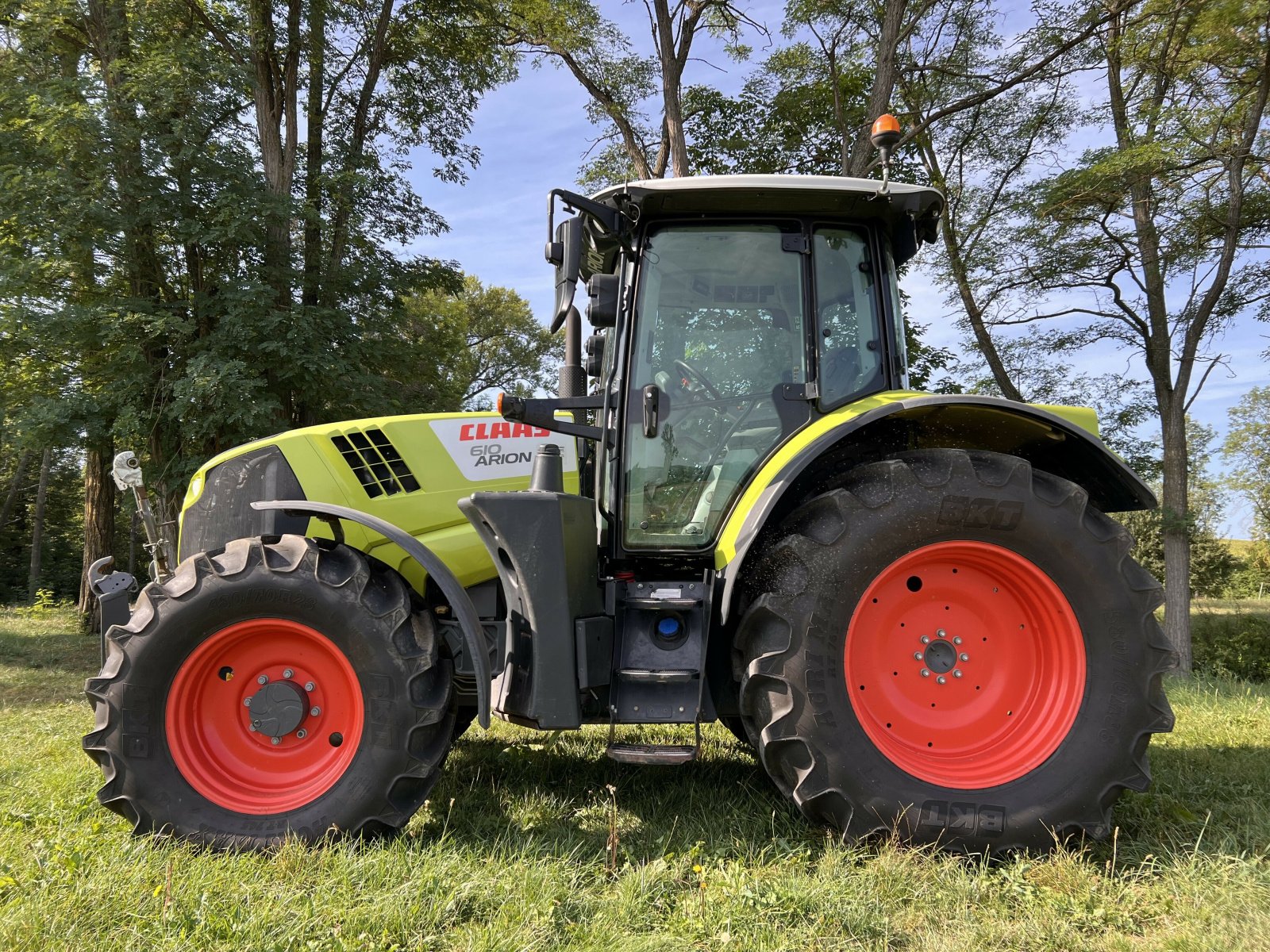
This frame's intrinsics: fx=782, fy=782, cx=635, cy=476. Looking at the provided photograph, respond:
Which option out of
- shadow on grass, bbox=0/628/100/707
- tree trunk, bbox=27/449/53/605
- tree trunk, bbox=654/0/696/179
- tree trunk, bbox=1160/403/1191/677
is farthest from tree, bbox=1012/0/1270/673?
tree trunk, bbox=27/449/53/605

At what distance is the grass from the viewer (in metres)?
2.12

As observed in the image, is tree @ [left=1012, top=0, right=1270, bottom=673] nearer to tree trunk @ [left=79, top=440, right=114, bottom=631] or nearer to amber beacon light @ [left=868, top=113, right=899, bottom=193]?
amber beacon light @ [left=868, top=113, right=899, bottom=193]

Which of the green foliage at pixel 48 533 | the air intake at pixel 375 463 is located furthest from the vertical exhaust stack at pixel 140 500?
the green foliage at pixel 48 533

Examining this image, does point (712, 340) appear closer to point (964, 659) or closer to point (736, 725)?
point (964, 659)

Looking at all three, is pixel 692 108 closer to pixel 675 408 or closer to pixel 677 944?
pixel 675 408

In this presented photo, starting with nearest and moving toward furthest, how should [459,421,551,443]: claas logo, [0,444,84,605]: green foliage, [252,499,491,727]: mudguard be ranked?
1. [252,499,491,727]: mudguard
2. [459,421,551,443]: claas logo
3. [0,444,84,605]: green foliage

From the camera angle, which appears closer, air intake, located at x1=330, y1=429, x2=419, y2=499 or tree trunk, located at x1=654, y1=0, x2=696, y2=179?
air intake, located at x1=330, y1=429, x2=419, y2=499

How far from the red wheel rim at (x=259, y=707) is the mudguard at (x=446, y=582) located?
0.40 metres

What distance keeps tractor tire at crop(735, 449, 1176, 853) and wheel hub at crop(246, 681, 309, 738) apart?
61.6 inches

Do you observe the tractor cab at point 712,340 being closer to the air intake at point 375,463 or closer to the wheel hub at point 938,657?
the air intake at point 375,463

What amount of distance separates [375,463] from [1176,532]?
1063 cm

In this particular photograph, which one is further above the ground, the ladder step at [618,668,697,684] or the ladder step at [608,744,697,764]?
the ladder step at [618,668,697,684]

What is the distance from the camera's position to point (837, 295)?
3.16 metres

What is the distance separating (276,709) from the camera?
2730 mm
